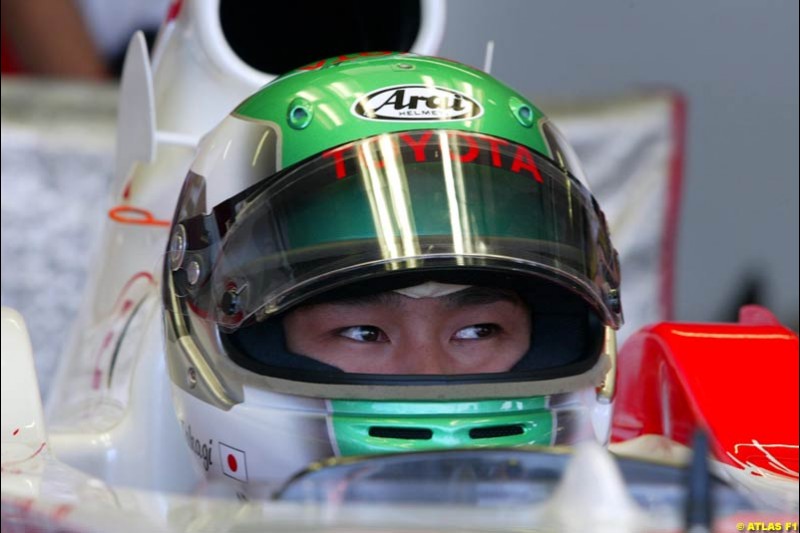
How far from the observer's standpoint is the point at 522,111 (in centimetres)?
112

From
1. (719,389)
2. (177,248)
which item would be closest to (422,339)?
(177,248)

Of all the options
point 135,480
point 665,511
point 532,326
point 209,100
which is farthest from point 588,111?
point 665,511

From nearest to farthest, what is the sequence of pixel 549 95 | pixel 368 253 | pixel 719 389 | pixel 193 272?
1. pixel 368 253
2. pixel 193 272
3. pixel 719 389
4. pixel 549 95

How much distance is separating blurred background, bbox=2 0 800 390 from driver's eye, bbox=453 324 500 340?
20.4 inches

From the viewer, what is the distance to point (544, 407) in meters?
1.03

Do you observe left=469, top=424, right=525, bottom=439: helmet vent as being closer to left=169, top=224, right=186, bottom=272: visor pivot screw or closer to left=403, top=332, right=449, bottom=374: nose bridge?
left=403, top=332, right=449, bottom=374: nose bridge

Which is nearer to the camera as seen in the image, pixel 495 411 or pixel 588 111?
pixel 495 411

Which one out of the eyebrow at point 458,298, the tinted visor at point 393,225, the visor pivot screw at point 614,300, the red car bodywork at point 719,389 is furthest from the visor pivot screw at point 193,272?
the red car bodywork at point 719,389

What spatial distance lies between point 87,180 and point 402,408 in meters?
1.12

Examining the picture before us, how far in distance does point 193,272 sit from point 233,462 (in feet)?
0.54

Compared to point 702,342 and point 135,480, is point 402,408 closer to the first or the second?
point 135,480

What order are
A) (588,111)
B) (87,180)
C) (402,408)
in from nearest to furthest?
1. (402,408)
2. (87,180)
3. (588,111)

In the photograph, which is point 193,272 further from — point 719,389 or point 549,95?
point 549,95

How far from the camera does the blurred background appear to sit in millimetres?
1902
